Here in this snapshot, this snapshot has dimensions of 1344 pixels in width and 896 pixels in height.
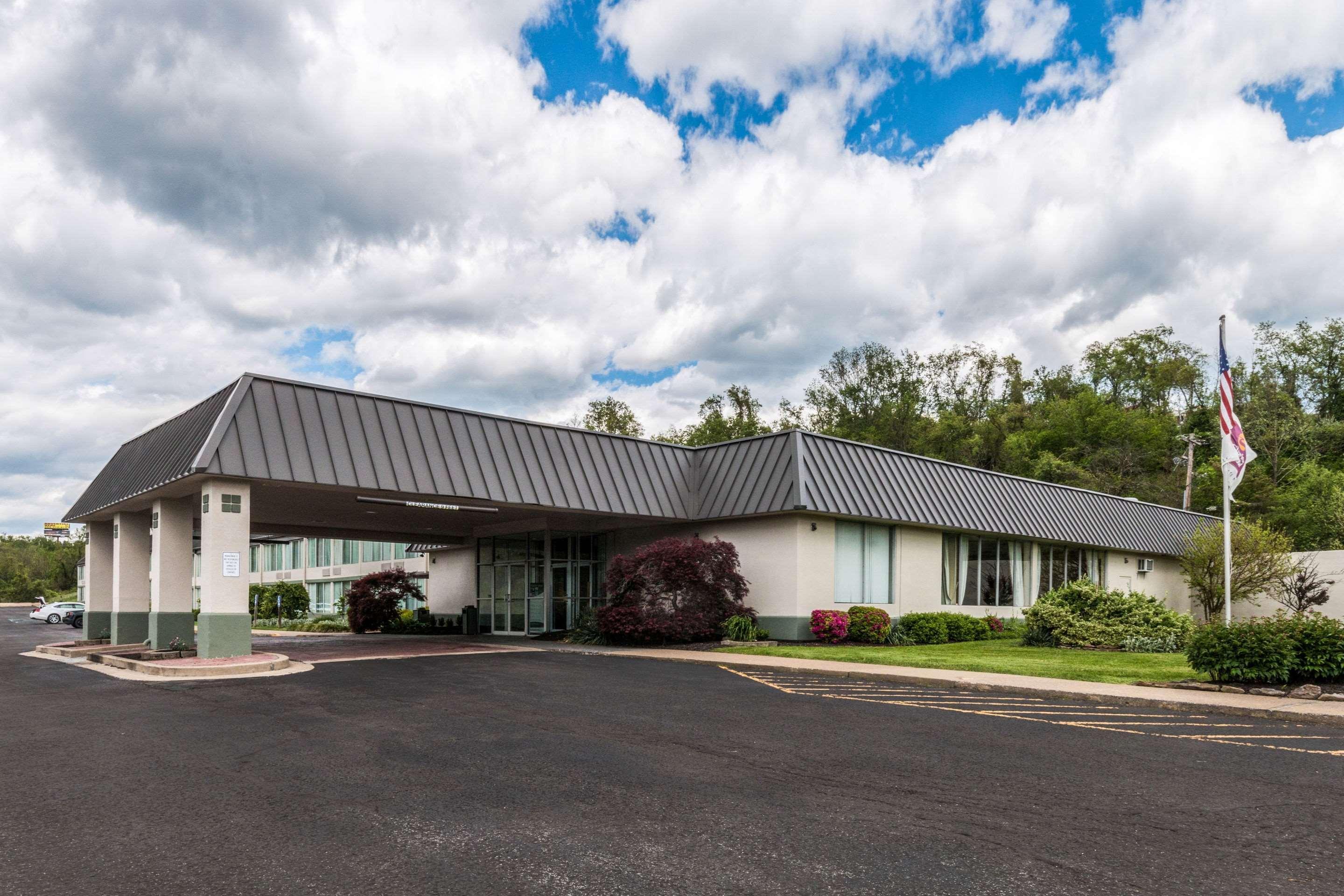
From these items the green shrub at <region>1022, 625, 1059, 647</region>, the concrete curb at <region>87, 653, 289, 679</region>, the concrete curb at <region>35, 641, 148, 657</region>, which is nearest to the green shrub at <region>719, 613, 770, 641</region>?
the green shrub at <region>1022, 625, 1059, 647</region>

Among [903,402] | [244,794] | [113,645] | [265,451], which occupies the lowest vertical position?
[113,645]

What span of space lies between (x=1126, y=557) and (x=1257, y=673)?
26.3 metres

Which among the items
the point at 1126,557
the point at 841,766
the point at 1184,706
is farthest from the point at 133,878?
the point at 1126,557

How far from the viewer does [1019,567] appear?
3216 cm

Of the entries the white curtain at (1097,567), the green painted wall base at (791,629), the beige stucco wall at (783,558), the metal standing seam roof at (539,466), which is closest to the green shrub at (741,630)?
the green painted wall base at (791,629)

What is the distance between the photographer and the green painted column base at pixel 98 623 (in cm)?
2692

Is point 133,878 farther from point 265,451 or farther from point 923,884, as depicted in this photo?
point 265,451

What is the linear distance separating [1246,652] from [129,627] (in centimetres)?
2495

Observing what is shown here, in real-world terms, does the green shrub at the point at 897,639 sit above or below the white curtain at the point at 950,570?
below

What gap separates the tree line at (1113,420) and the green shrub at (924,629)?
2635 centimetres

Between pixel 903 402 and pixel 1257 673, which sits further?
pixel 903 402

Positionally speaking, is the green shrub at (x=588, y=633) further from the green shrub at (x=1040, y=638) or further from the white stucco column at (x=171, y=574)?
the green shrub at (x=1040, y=638)

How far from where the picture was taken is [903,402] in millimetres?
66812

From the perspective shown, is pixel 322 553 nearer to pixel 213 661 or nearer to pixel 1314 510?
pixel 213 661
